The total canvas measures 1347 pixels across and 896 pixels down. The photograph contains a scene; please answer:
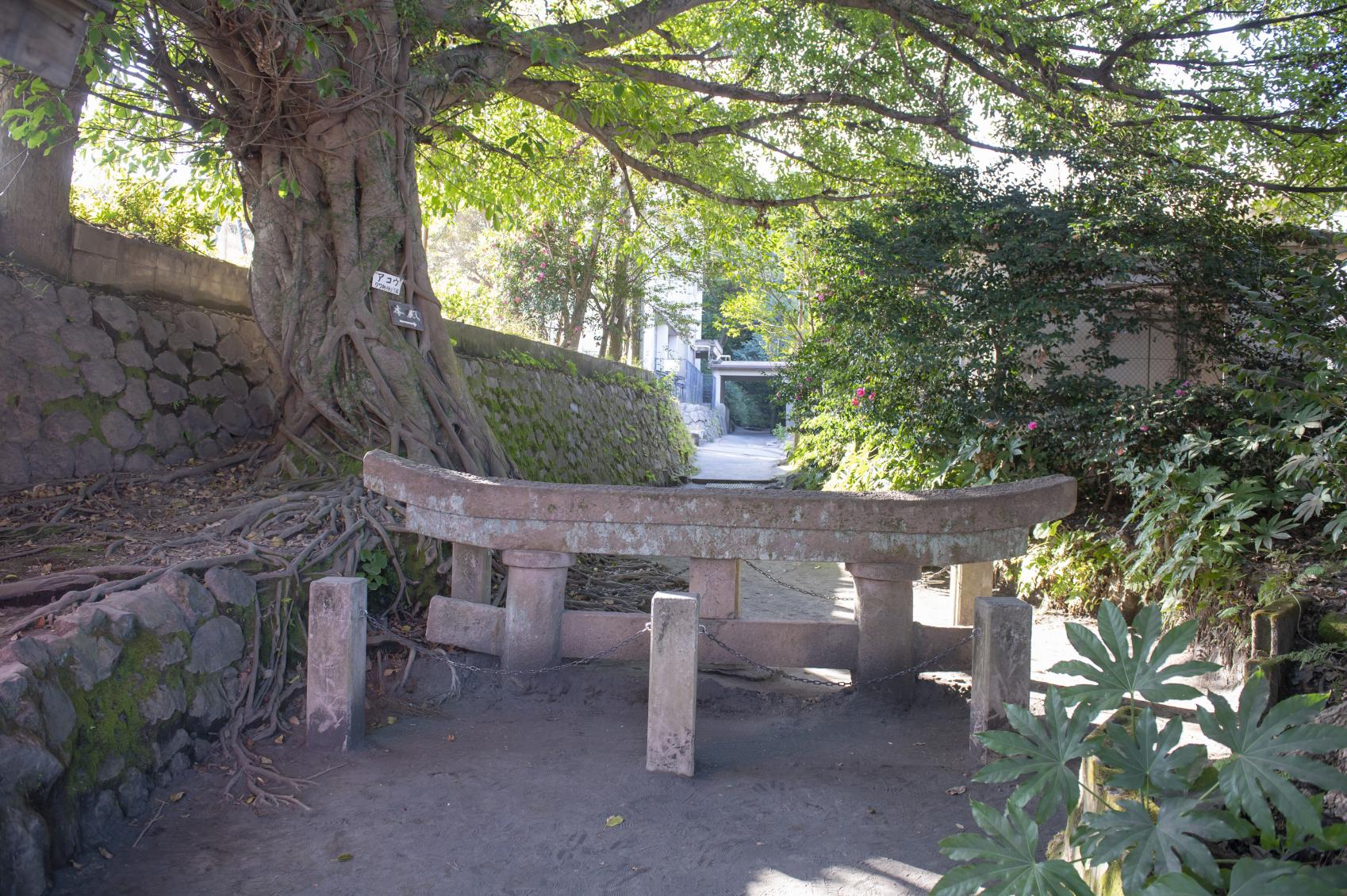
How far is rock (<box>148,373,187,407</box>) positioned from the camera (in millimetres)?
6297

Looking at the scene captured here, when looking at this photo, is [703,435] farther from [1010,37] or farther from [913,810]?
[913,810]

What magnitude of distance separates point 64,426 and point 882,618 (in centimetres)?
527

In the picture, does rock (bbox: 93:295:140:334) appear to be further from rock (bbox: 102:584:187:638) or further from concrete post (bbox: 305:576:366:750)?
concrete post (bbox: 305:576:366:750)

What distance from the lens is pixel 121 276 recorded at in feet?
21.0

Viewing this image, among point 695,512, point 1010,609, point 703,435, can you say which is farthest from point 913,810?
point 703,435

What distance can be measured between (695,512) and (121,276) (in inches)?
188

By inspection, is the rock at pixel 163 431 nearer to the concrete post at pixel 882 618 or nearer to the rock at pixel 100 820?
the rock at pixel 100 820

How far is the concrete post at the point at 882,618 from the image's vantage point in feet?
15.5

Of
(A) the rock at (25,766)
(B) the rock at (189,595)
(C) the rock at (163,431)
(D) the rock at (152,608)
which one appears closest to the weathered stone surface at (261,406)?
(C) the rock at (163,431)

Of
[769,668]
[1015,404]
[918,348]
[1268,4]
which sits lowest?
[769,668]

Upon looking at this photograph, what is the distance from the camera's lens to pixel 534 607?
4.85 metres

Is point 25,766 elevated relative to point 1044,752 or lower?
lower

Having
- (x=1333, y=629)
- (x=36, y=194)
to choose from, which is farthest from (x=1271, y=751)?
(x=36, y=194)

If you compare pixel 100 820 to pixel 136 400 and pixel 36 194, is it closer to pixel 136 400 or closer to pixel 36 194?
pixel 136 400
